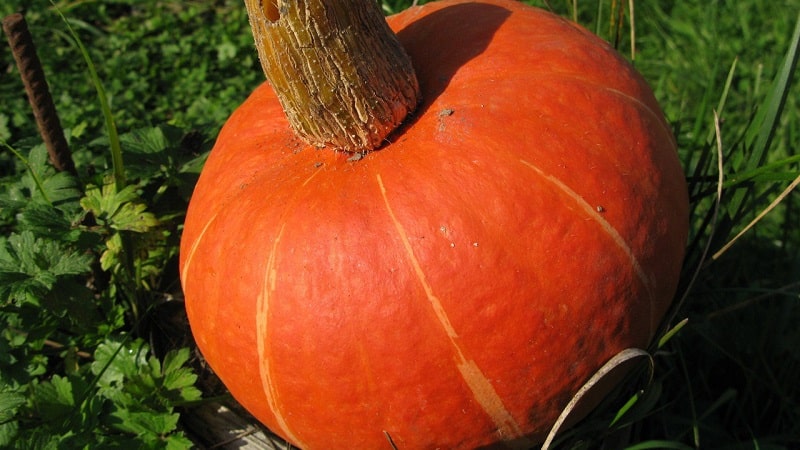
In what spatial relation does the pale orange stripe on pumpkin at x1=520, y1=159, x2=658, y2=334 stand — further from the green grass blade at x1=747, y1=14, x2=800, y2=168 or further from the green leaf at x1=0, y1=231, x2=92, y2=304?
the green leaf at x1=0, y1=231, x2=92, y2=304

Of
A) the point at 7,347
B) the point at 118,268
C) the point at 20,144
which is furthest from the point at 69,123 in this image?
the point at 7,347

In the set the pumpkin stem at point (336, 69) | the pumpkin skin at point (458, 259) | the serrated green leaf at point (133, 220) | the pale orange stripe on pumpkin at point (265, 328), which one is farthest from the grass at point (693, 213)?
the pumpkin stem at point (336, 69)

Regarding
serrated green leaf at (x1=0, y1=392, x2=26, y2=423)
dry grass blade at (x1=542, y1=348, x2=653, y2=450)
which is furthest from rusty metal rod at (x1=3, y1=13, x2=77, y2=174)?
dry grass blade at (x1=542, y1=348, x2=653, y2=450)

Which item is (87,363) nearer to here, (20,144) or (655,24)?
(20,144)

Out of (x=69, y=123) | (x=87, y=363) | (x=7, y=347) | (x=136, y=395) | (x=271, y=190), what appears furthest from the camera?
(x=69, y=123)

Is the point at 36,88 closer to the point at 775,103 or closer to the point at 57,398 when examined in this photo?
the point at 57,398

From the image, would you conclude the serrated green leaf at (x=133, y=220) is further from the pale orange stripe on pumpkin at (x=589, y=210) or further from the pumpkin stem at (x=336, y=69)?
the pale orange stripe on pumpkin at (x=589, y=210)
